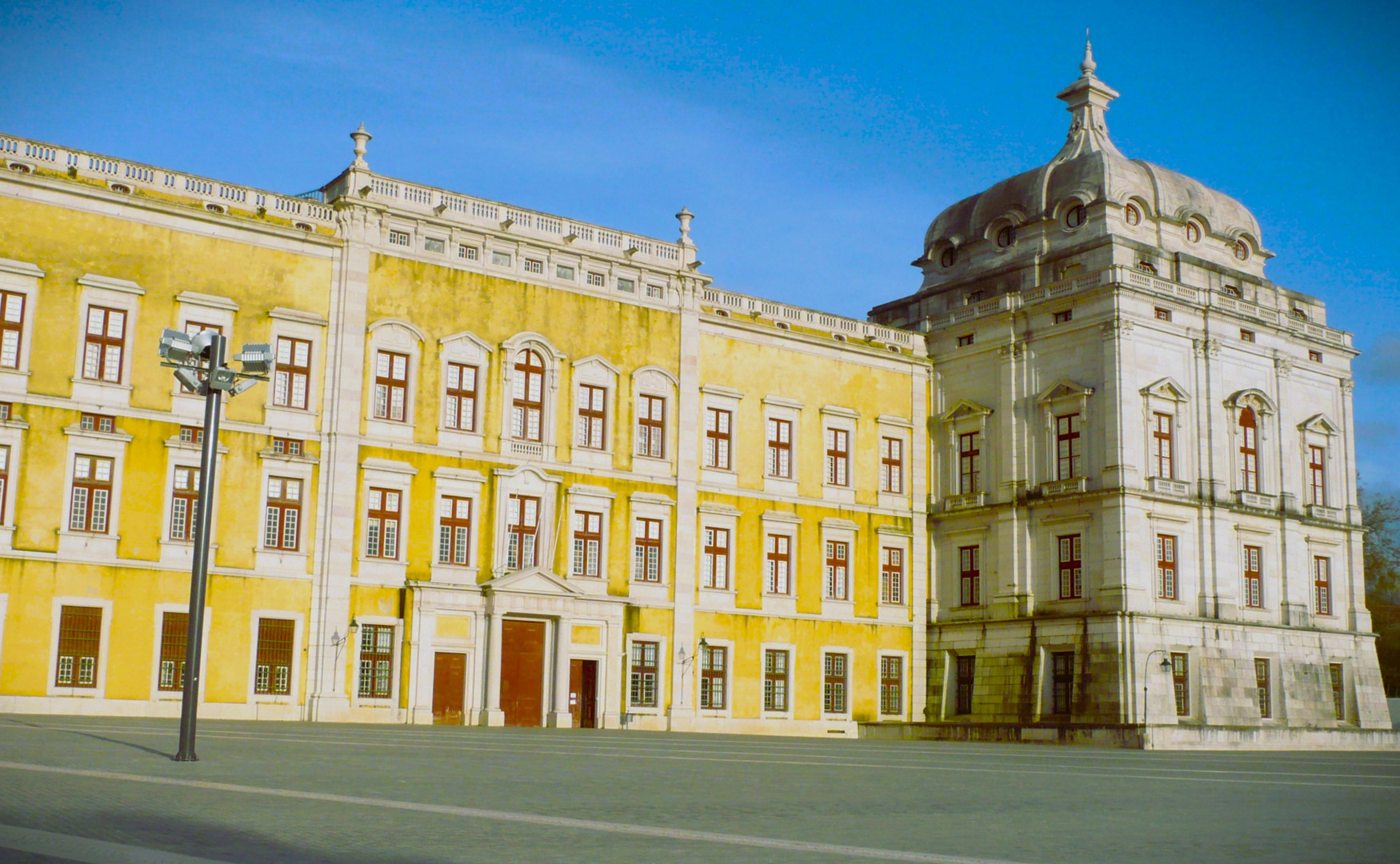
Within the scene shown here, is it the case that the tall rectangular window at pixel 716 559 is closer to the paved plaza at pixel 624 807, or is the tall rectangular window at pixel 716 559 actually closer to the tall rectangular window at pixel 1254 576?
the tall rectangular window at pixel 1254 576

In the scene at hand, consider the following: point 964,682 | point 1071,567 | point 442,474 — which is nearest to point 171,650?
point 442,474

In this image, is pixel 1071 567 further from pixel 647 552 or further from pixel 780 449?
pixel 647 552

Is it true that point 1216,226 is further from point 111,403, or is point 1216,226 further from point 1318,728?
point 111,403

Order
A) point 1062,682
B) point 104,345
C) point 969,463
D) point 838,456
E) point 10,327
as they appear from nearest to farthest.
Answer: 1. point 10,327
2. point 104,345
3. point 1062,682
4. point 838,456
5. point 969,463

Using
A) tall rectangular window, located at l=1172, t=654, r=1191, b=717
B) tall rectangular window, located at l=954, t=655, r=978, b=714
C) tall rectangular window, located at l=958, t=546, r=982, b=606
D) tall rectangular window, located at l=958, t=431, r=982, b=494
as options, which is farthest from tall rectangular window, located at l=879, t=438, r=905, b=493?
tall rectangular window, located at l=1172, t=654, r=1191, b=717

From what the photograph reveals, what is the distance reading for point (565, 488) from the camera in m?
42.0

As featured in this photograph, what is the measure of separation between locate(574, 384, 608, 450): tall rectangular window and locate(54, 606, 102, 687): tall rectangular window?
46.0 ft

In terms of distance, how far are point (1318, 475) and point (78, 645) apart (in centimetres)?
3906

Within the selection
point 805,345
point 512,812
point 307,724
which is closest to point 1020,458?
point 805,345

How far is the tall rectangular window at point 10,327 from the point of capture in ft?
113

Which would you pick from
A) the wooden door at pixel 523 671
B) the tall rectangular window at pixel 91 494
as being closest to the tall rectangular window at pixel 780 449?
the wooden door at pixel 523 671

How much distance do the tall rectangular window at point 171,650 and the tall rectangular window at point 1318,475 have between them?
36.0 m

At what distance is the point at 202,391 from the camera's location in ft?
58.9

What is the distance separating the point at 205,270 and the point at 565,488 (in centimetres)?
1158
